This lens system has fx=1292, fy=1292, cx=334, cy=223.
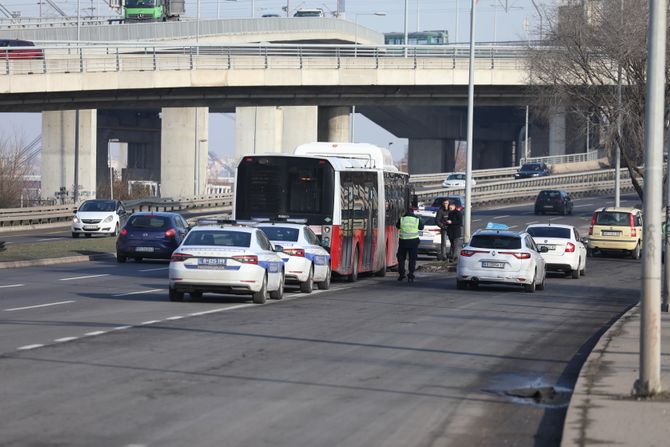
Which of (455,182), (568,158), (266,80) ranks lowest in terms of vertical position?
(455,182)

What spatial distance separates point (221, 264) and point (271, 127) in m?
66.0

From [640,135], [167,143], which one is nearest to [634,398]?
[640,135]

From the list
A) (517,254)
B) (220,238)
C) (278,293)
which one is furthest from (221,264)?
(517,254)

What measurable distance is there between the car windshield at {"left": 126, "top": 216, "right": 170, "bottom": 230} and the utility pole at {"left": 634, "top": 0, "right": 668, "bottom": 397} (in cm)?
2875

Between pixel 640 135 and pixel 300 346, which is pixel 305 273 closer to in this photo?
pixel 300 346

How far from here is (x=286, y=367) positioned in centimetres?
1473

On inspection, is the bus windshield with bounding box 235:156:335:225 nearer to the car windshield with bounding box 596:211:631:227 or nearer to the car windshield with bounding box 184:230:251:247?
the car windshield with bounding box 184:230:251:247

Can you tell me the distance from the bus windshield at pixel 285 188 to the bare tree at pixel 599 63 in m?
23.4

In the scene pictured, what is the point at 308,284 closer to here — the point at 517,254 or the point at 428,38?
the point at 517,254

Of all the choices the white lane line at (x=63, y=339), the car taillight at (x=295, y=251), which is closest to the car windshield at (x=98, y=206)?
the car taillight at (x=295, y=251)

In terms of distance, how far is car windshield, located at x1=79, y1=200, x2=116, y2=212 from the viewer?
2194 inches

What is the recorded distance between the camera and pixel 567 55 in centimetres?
5472

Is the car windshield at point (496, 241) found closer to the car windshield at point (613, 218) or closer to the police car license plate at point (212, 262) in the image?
the police car license plate at point (212, 262)

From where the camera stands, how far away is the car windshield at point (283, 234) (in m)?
28.1
